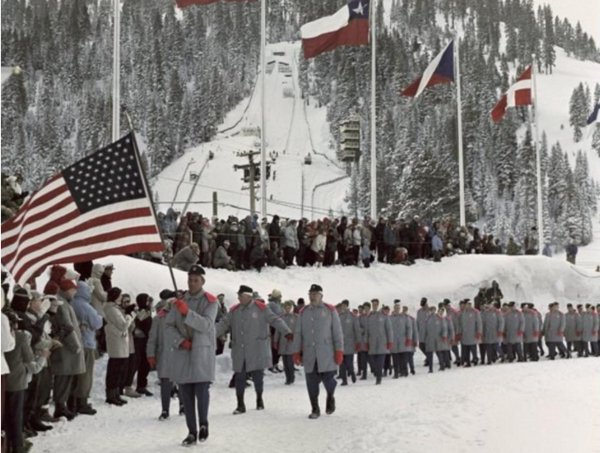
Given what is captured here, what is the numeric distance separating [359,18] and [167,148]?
103 meters

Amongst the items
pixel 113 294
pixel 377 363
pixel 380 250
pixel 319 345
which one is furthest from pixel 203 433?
pixel 380 250

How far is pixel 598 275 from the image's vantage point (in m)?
33.7

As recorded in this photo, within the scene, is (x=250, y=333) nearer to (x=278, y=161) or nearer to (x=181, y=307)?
(x=181, y=307)

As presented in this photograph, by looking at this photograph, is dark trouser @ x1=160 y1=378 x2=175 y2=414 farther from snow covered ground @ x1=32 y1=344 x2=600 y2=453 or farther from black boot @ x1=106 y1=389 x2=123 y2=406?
black boot @ x1=106 y1=389 x2=123 y2=406

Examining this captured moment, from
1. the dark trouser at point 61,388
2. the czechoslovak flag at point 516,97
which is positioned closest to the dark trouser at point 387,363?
the dark trouser at point 61,388

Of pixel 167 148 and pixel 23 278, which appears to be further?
pixel 167 148

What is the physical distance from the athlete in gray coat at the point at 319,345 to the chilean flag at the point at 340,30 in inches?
551

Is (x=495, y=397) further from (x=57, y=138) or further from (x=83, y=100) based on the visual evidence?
(x=83, y=100)

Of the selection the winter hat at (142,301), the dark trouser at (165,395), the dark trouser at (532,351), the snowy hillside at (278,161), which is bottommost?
the dark trouser at (532,351)

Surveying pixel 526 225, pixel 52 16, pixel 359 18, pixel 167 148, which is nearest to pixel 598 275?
pixel 359 18

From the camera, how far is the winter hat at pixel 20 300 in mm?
7441

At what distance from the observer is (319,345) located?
404 inches

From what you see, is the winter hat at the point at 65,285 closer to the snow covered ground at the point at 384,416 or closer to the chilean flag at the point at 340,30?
the snow covered ground at the point at 384,416

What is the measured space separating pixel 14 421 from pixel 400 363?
10843mm
